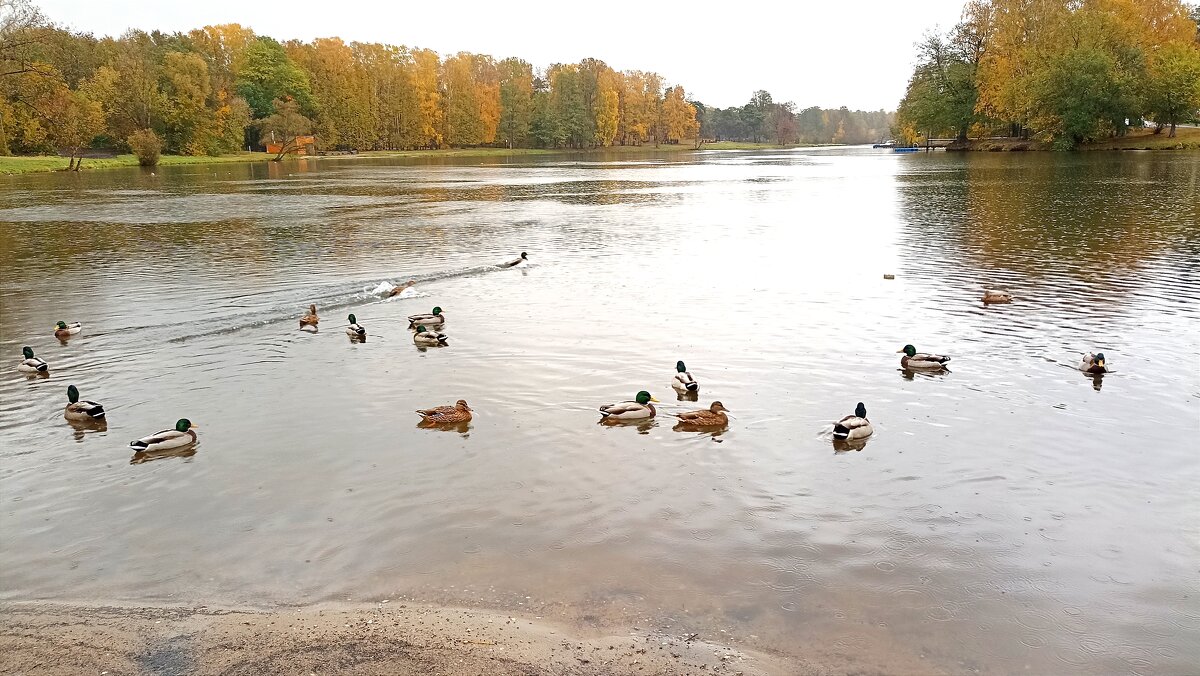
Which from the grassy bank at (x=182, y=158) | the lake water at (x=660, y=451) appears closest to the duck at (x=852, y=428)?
the lake water at (x=660, y=451)

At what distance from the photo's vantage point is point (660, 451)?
11344mm

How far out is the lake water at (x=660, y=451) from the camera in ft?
25.1

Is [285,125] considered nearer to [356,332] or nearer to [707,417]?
[356,332]

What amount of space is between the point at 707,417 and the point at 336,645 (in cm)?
655

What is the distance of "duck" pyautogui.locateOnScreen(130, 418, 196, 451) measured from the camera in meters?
11.3

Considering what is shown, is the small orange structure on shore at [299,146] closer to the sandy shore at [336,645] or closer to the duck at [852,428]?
the duck at [852,428]

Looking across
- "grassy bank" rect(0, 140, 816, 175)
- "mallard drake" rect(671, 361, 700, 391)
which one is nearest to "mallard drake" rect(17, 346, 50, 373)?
"mallard drake" rect(671, 361, 700, 391)

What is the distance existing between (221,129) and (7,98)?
34.3m

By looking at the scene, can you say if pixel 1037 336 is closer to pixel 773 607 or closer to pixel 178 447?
pixel 773 607

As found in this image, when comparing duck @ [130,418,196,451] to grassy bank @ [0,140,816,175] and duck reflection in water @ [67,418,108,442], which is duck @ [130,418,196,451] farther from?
grassy bank @ [0,140,816,175]

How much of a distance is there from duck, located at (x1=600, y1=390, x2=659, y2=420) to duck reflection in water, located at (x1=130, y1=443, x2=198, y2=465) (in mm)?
5781

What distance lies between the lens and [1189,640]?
22.8 ft

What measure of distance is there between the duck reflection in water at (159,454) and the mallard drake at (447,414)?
3171mm

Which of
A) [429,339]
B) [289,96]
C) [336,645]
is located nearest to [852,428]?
[336,645]
